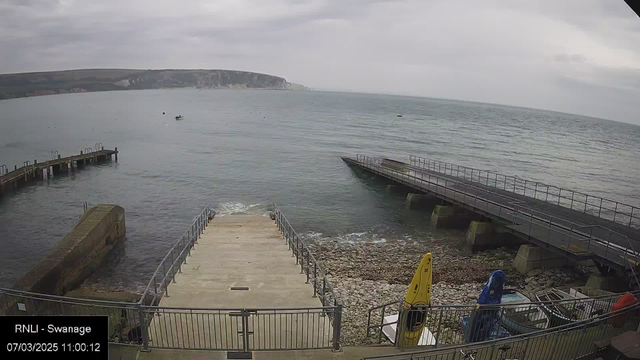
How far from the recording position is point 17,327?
6.05 metres

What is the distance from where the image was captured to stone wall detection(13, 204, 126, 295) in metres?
17.4

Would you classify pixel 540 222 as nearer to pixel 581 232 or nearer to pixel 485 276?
pixel 581 232

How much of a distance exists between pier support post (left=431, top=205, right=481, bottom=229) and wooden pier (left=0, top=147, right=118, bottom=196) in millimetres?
37092

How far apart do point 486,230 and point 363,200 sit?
1385 cm

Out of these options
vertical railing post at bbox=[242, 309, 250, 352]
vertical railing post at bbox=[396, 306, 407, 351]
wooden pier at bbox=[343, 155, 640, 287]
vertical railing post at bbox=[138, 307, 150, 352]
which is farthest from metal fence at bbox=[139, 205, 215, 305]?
wooden pier at bbox=[343, 155, 640, 287]

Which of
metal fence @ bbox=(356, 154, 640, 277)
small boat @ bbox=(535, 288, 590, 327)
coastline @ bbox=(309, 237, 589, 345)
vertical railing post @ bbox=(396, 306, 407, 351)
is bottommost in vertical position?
coastline @ bbox=(309, 237, 589, 345)

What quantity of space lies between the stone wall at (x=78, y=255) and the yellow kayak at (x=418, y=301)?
49.8 feet

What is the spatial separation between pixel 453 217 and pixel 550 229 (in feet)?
27.8

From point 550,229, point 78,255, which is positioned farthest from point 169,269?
point 550,229

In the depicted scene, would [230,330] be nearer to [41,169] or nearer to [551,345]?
[551,345]

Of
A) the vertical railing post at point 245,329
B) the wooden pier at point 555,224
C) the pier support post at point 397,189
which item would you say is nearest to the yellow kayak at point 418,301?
the vertical railing post at point 245,329

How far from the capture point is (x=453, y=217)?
2875 cm

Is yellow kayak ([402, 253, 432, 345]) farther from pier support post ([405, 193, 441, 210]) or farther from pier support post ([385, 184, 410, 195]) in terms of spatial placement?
pier support post ([385, 184, 410, 195])

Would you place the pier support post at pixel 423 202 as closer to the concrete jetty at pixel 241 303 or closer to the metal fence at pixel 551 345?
the concrete jetty at pixel 241 303
